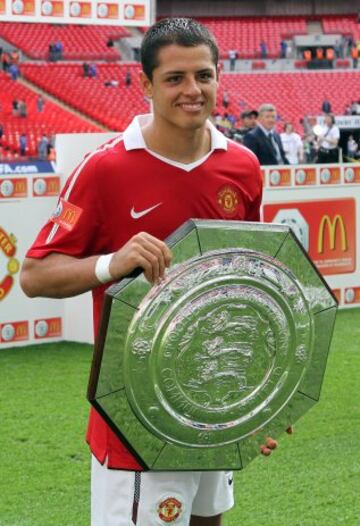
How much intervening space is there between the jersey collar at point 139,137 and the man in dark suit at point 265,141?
27.7ft

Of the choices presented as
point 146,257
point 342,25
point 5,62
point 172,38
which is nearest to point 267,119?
point 172,38

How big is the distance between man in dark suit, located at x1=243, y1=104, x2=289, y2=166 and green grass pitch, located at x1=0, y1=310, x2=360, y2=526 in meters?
4.21

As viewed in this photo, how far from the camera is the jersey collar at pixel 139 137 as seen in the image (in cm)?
258

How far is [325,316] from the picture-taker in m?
2.55

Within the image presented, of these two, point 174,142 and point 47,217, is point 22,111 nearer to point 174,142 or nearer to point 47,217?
point 47,217

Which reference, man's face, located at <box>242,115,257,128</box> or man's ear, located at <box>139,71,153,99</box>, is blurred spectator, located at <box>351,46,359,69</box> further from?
man's ear, located at <box>139,71,153,99</box>

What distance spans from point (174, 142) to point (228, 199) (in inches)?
7.6

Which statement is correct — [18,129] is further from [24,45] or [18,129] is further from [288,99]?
[288,99]

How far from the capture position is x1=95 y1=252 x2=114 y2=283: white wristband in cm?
240

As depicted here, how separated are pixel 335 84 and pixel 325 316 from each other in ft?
131

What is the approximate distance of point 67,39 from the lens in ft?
130

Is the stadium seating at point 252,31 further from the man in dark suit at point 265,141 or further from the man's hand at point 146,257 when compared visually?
the man's hand at point 146,257

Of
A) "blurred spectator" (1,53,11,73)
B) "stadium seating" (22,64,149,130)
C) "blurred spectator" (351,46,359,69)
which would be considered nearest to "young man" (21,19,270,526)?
"stadium seating" (22,64,149,130)

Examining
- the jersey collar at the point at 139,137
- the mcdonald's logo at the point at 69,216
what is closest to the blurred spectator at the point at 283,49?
the jersey collar at the point at 139,137
